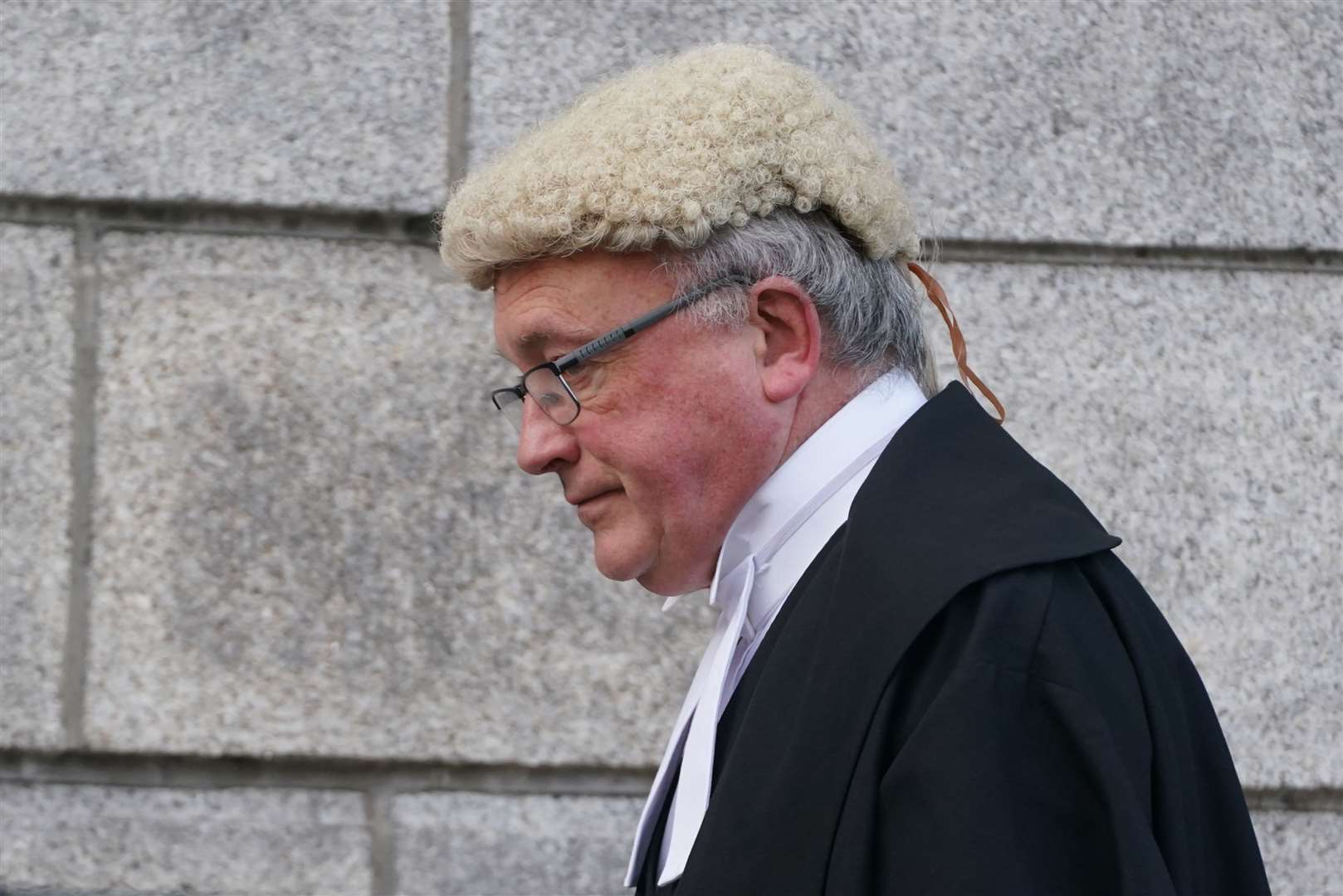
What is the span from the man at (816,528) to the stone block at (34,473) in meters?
1.43

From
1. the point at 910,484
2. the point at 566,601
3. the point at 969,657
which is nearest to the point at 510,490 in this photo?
the point at 566,601

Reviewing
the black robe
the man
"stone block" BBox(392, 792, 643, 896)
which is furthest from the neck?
"stone block" BBox(392, 792, 643, 896)

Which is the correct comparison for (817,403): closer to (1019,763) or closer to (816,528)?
(816,528)

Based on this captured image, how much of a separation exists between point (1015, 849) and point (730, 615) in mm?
588

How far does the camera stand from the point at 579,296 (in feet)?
5.75

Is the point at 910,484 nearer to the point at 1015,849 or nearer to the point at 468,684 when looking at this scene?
the point at 1015,849

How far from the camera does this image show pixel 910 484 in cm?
151

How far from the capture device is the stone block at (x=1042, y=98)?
3.02 metres

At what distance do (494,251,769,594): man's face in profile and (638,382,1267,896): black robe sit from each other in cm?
19

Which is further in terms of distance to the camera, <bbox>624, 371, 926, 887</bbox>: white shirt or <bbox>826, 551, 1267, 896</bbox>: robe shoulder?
<bbox>624, 371, 926, 887</bbox>: white shirt

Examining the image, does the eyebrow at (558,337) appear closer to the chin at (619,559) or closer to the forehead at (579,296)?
the forehead at (579,296)

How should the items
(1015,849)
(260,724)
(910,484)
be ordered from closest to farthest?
(1015,849)
(910,484)
(260,724)

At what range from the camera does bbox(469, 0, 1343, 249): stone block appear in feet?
9.91

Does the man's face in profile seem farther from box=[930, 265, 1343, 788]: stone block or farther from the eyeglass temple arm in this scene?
box=[930, 265, 1343, 788]: stone block
